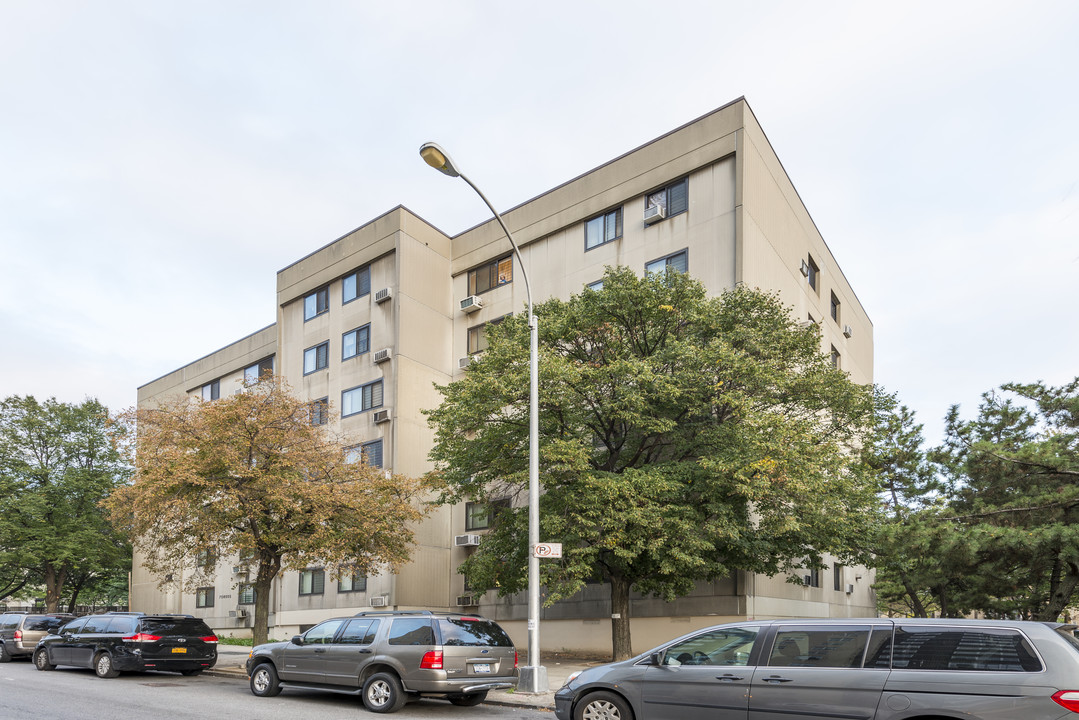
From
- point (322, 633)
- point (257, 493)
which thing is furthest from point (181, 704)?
point (257, 493)

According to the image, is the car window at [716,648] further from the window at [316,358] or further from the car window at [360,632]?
the window at [316,358]

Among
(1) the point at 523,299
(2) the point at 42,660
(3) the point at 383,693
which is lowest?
(2) the point at 42,660

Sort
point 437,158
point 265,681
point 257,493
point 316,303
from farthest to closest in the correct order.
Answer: point 316,303 → point 257,493 → point 265,681 → point 437,158

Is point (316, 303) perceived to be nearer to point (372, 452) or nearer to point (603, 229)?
point (372, 452)

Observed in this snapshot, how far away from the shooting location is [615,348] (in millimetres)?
20531

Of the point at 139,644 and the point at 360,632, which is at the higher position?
the point at 360,632

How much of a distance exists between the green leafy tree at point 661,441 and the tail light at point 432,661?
610 centimetres

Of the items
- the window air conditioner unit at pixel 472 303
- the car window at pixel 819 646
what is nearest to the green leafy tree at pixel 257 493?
the window air conditioner unit at pixel 472 303

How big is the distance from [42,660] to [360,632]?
Result: 1160 centimetres

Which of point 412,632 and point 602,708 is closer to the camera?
point 602,708

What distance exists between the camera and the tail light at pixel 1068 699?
6.93 m

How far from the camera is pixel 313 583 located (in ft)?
107

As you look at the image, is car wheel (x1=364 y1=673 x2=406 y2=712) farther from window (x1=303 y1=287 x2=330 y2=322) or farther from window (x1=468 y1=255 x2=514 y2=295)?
window (x1=303 y1=287 x2=330 y2=322)

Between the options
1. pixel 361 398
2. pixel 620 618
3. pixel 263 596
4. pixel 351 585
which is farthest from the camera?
pixel 361 398
